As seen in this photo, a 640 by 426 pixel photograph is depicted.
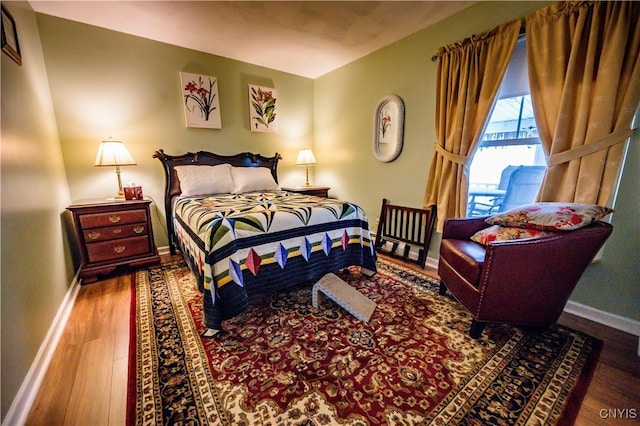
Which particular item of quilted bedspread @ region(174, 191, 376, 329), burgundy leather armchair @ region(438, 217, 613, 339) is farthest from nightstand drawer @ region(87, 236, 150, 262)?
burgundy leather armchair @ region(438, 217, 613, 339)

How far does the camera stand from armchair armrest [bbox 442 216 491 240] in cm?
193

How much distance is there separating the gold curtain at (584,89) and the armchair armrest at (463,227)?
44 centimetres

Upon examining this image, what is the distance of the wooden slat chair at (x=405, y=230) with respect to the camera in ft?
8.59

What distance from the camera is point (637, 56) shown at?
142cm

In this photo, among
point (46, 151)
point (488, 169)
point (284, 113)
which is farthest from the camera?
point (284, 113)

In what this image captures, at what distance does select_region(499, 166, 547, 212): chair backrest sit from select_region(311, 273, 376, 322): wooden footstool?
1.53 meters

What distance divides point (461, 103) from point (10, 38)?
3.27 metres

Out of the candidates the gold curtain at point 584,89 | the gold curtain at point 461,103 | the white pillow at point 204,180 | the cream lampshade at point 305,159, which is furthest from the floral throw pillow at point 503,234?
the white pillow at point 204,180

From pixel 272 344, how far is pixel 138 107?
2.97 m

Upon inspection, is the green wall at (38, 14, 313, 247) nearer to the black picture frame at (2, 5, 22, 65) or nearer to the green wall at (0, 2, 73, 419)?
the green wall at (0, 2, 73, 419)

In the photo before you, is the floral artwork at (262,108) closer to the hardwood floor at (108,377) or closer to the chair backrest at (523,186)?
the hardwood floor at (108,377)

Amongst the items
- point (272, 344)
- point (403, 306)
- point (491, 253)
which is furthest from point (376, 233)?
point (272, 344)

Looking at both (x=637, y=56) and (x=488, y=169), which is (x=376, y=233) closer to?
(x=488, y=169)

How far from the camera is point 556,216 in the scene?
4.60 feet
